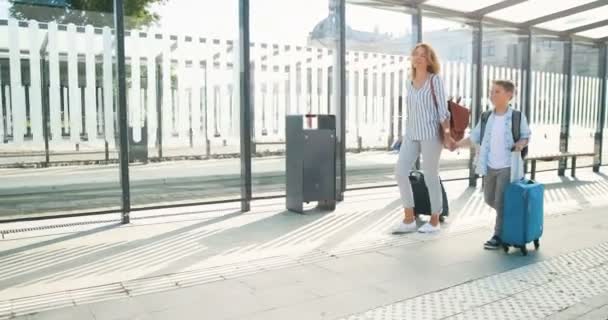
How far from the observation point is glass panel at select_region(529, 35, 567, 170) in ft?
29.6

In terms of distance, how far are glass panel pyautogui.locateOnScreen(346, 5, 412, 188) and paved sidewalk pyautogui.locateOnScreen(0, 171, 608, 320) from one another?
1.23 metres

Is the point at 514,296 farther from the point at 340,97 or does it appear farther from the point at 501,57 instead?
the point at 501,57

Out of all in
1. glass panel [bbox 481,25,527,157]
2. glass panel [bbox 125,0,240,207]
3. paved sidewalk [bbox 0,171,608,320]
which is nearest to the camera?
paved sidewalk [bbox 0,171,608,320]

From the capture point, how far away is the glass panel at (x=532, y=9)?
7.48 metres

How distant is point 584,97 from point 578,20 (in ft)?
6.72

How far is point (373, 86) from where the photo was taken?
7.07 metres

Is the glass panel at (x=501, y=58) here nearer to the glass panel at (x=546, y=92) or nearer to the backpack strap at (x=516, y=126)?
the glass panel at (x=546, y=92)

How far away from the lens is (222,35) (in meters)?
5.73

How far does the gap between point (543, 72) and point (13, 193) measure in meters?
7.95

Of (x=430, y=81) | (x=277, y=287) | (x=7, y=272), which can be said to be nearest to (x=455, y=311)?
Result: (x=277, y=287)

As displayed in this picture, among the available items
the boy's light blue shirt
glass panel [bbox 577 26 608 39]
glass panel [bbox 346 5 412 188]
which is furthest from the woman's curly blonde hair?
glass panel [bbox 577 26 608 39]

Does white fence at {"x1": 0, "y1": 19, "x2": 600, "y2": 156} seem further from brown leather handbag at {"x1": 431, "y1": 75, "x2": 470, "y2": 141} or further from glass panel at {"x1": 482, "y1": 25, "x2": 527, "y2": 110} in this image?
brown leather handbag at {"x1": 431, "y1": 75, "x2": 470, "y2": 141}

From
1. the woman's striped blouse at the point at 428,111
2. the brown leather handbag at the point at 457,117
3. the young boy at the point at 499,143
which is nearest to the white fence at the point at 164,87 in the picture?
the woman's striped blouse at the point at 428,111

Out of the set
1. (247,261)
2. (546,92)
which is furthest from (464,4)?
(247,261)
